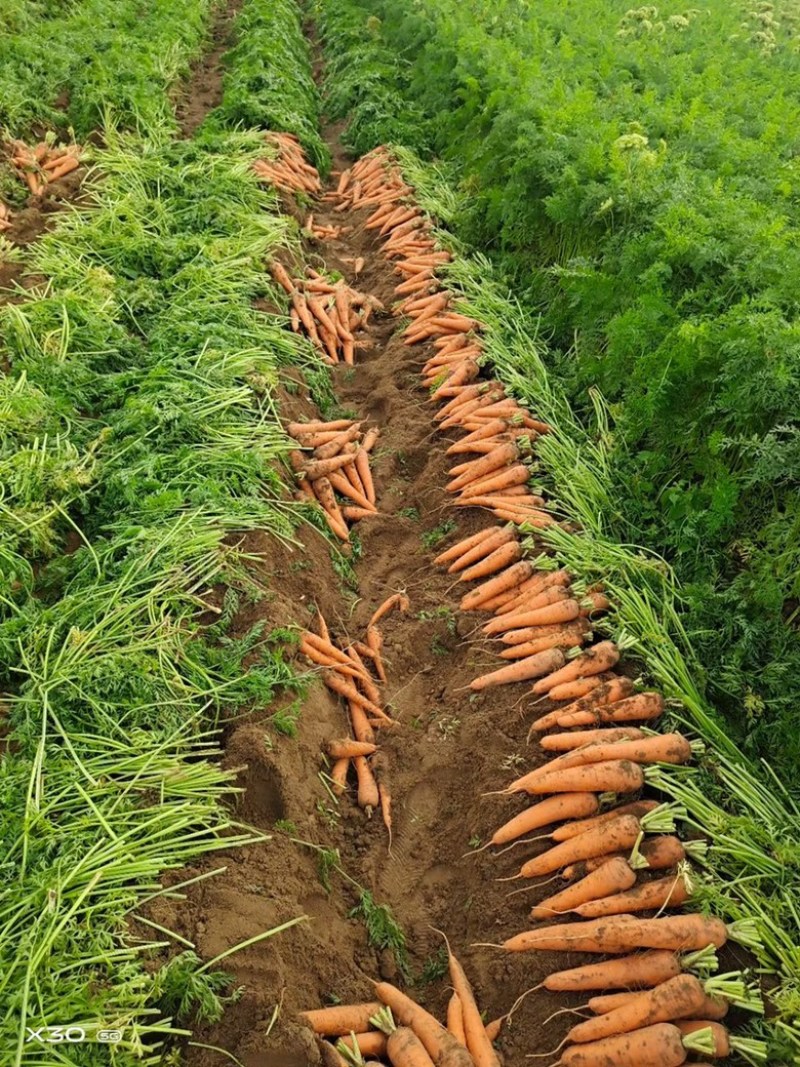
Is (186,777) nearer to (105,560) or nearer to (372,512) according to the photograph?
(105,560)

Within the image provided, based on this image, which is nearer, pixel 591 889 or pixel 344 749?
pixel 591 889

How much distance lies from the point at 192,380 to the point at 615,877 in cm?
384

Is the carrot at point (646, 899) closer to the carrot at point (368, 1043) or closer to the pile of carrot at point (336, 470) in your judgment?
the carrot at point (368, 1043)

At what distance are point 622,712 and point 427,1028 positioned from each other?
1.52 metres

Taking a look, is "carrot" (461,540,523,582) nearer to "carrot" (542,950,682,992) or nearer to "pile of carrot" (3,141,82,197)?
"carrot" (542,950,682,992)

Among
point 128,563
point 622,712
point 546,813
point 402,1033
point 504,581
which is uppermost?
point 622,712

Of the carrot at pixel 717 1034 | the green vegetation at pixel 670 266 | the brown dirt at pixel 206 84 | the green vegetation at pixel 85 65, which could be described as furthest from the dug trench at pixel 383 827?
the brown dirt at pixel 206 84

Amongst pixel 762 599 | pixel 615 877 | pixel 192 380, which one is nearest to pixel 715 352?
pixel 762 599

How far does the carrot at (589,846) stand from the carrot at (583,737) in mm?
360

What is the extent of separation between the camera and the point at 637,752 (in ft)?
10.3

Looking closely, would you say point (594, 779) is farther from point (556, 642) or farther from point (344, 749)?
point (344, 749)

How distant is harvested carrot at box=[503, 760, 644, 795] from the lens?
3.07 metres

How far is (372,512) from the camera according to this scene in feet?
16.1

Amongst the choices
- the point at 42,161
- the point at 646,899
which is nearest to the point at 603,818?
the point at 646,899
